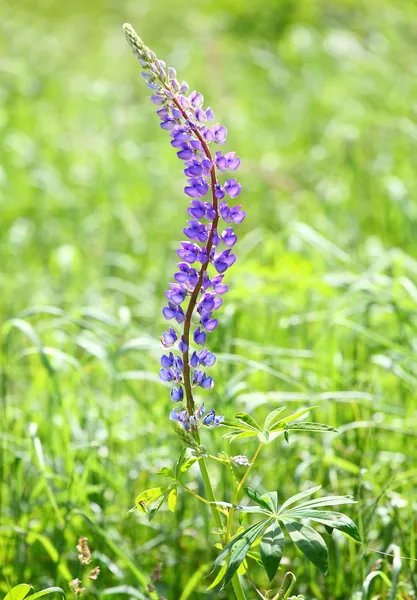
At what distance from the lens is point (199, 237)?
1464 millimetres

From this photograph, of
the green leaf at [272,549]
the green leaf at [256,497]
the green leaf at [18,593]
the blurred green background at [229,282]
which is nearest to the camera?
the green leaf at [272,549]

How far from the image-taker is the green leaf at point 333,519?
1379 mm

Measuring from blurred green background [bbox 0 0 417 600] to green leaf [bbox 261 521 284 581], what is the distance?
545 millimetres

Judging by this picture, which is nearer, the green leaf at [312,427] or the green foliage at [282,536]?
the green foliage at [282,536]

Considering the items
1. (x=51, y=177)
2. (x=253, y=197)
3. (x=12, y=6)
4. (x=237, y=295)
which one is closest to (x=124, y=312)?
(x=237, y=295)

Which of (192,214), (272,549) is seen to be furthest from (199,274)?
(272,549)

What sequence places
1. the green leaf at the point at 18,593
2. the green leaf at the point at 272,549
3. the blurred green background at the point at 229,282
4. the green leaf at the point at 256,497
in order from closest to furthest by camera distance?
the green leaf at the point at 272,549
the green leaf at the point at 256,497
the green leaf at the point at 18,593
the blurred green background at the point at 229,282

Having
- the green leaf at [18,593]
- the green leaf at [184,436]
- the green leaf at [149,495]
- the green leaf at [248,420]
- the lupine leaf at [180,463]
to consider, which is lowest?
the green leaf at [18,593]

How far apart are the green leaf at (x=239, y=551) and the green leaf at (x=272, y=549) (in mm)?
33

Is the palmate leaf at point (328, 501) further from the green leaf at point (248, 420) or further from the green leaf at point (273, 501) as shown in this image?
the green leaf at point (248, 420)

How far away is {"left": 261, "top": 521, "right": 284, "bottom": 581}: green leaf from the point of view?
130 cm

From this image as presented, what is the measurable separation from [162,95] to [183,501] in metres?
1.37

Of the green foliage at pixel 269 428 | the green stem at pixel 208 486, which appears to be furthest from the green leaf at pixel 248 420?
the green stem at pixel 208 486

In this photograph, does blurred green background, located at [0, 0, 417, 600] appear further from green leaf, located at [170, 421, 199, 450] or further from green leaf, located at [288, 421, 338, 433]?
green leaf, located at [170, 421, 199, 450]
